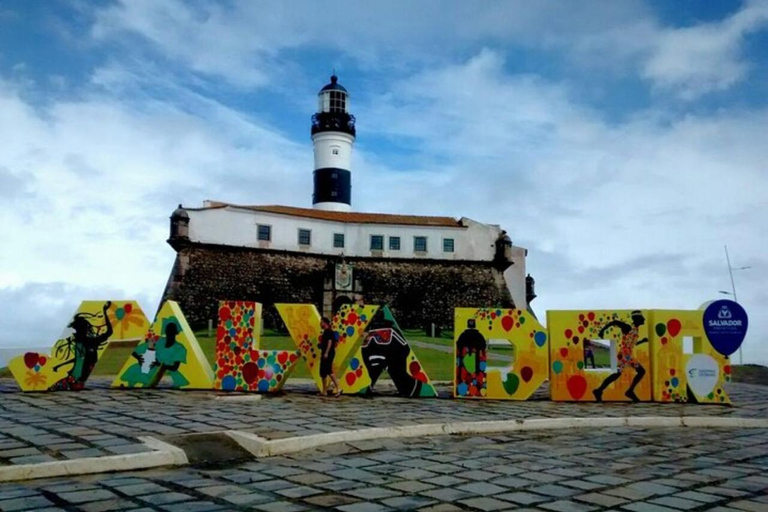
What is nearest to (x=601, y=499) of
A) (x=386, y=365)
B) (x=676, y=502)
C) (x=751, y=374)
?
(x=676, y=502)

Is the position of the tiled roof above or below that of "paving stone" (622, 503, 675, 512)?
above

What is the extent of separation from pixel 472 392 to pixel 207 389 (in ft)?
17.7

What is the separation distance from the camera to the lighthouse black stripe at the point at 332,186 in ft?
165

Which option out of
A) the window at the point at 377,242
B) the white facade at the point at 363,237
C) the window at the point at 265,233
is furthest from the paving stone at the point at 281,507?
the window at the point at 377,242

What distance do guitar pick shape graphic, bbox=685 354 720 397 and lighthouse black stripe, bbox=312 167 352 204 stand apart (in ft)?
127

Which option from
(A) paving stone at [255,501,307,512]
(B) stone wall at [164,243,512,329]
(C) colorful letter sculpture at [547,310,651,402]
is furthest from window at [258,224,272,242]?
(A) paving stone at [255,501,307,512]

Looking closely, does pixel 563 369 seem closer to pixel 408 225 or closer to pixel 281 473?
pixel 281 473

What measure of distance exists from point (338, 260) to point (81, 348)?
2850cm

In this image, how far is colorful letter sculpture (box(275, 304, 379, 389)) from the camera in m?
13.6

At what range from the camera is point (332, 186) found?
164 feet

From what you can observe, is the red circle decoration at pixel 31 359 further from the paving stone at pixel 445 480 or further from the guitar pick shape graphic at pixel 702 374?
the guitar pick shape graphic at pixel 702 374

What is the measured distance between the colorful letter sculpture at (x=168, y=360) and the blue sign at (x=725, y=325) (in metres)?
10.0

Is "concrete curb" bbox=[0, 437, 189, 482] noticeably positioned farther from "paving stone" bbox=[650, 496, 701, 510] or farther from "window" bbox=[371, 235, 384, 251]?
"window" bbox=[371, 235, 384, 251]

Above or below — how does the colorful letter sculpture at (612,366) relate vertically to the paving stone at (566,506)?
above
